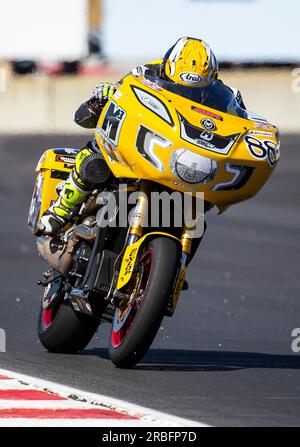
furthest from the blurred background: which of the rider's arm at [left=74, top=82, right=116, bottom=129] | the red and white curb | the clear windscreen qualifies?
the red and white curb

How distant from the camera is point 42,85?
28.2 metres

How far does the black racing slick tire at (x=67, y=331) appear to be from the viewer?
8.09 meters

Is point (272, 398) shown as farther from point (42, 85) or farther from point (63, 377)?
point (42, 85)

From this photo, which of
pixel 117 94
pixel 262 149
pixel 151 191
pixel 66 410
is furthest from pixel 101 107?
pixel 66 410

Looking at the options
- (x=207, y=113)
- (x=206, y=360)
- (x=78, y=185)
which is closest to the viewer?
(x=207, y=113)

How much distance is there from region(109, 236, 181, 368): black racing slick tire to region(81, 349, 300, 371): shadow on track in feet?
1.17

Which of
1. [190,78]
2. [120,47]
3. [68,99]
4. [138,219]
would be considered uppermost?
[190,78]

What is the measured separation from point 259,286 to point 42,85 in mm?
15676

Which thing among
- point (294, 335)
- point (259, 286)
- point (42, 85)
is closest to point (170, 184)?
point (294, 335)

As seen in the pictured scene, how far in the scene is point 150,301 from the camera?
6980 millimetres

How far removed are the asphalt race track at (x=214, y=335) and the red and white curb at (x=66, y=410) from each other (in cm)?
18

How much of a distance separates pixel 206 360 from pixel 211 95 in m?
1.71

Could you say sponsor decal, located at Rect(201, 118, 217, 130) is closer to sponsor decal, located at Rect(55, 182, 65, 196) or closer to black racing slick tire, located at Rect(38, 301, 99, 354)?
sponsor decal, located at Rect(55, 182, 65, 196)

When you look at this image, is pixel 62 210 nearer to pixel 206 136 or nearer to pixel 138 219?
pixel 138 219
